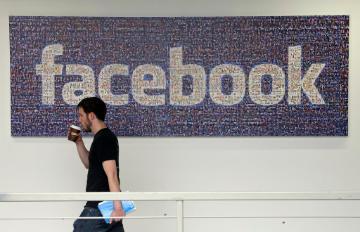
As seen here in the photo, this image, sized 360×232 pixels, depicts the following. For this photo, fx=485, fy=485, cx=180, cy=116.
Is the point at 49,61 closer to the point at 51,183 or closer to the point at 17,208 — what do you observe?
the point at 51,183

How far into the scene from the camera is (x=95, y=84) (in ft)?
9.83

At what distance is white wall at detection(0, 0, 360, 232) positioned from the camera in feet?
9.86

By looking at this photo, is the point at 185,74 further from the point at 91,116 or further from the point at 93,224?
the point at 93,224

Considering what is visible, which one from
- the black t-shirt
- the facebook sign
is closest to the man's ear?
the black t-shirt

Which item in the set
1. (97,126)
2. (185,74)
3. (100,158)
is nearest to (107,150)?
(100,158)

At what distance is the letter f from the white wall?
0.21 metres

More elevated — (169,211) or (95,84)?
(95,84)

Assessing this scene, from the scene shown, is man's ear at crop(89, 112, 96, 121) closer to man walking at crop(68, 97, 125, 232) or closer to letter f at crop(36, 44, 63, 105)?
man walking at crop(68, 97, 125, 232)

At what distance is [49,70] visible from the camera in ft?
9.83

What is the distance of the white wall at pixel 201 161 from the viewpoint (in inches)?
118

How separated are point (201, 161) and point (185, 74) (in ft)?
1.82

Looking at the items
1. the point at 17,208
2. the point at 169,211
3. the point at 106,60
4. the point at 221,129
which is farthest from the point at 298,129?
the point at 17,208

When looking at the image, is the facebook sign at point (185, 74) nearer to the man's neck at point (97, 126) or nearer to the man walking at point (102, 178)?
the man's neck at point (97, 126)

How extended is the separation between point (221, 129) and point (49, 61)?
1143 mm
